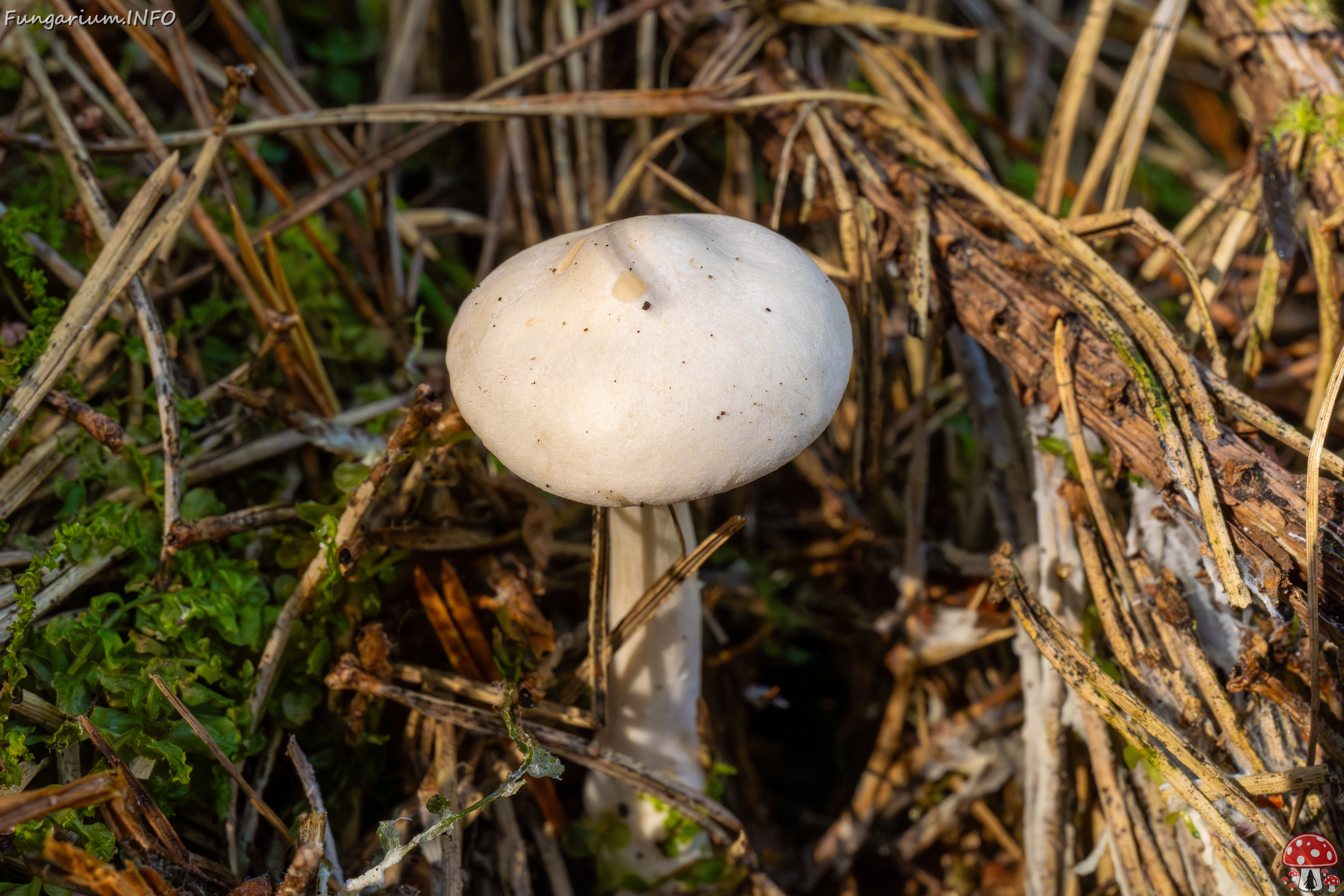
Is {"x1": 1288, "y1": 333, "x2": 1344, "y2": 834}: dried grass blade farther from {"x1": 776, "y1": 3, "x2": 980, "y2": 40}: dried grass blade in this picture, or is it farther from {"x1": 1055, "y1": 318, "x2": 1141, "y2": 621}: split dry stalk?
{"x1": 776, "y1": 3, "x2": 980, "y2": 40}: dried grass blade

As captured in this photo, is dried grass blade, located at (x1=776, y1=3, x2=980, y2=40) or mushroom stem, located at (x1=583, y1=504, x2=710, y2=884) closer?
mushroom stem, located at (x1=583, y1=504, x2=710, y2=884)

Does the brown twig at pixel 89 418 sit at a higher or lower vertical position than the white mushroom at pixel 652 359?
lower

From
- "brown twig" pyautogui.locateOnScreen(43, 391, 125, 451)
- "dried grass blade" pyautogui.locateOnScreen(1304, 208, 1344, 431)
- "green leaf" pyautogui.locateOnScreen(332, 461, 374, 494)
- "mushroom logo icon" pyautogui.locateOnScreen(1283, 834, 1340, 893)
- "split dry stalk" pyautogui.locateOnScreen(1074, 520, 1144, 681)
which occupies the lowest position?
"mushroom logo icon" pyautogui.locateOnScreen(1283, 834, 1340, 893)

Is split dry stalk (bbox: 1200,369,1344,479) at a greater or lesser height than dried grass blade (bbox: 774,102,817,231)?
lesser

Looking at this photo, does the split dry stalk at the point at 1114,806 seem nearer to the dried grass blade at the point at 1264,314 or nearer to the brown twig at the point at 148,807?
the dried grass blade at the point at 1264,314

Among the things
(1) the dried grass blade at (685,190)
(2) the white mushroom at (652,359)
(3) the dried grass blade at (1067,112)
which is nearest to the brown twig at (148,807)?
(2) the white mushroom at (652,359)

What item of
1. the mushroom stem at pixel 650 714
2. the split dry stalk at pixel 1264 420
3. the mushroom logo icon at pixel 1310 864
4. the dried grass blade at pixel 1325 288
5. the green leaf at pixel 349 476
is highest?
the dried grass blade at pixel 1325 288

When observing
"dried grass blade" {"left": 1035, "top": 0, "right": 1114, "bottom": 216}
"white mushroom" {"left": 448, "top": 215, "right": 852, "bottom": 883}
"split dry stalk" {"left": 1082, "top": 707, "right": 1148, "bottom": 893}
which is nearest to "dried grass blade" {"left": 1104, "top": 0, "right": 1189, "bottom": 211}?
"dried grass blade" {"left": 1035, "top": 0, "right": 1114, "bottom": 216}
